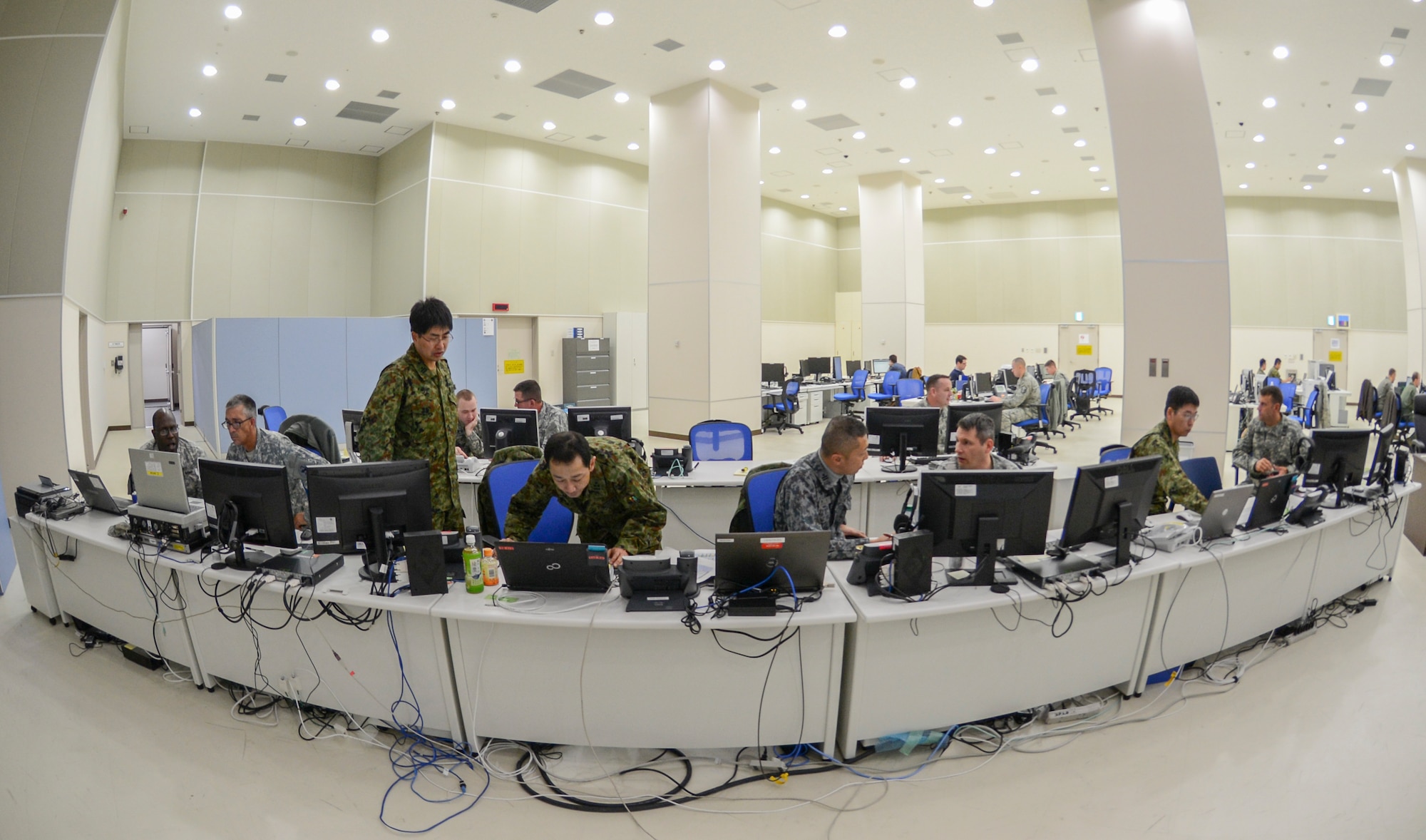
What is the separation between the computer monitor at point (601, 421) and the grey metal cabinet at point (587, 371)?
836 cm

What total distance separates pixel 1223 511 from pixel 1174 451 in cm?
82

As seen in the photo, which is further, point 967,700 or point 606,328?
point 606,328

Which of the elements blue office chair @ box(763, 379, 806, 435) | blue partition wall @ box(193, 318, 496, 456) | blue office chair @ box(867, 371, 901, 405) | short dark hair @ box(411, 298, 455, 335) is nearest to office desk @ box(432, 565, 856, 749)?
short dark hair @ box(411, 298, 455, 335)

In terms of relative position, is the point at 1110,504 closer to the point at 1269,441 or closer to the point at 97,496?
the point at 1269,441

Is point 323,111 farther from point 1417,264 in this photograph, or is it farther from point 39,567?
point 1417,264

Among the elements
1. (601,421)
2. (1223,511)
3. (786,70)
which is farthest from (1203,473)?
(786,70)

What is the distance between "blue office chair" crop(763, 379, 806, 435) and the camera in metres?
12.5

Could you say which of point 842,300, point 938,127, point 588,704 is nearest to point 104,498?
point 588,704

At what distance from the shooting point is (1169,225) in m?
6.57

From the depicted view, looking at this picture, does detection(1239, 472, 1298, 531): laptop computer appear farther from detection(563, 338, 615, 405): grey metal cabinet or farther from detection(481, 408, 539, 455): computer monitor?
detection(563, 338, 615, 405): grey metal cabinet

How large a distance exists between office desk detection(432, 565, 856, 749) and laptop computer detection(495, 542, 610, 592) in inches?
1.9

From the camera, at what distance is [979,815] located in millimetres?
2590

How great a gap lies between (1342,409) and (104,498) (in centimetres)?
1684

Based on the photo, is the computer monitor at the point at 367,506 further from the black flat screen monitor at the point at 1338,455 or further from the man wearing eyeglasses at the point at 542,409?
the black flat screen monitor at the point at 1338,455
